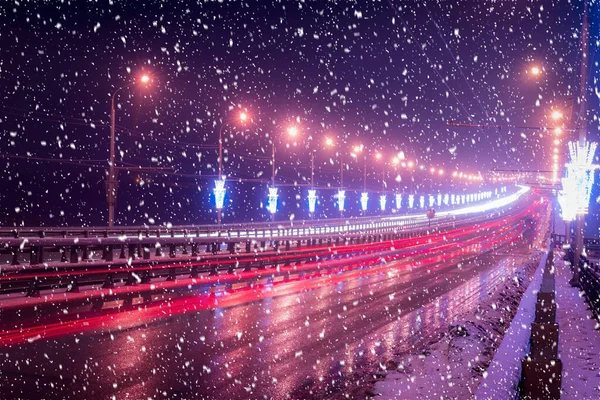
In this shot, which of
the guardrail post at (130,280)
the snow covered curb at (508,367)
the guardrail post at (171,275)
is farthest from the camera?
Result: the guardrail post at (171,275)

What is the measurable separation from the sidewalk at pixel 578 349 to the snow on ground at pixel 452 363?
4.41 feet

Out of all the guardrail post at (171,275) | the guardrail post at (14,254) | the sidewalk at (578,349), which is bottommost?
the guardrail post at (171,275)

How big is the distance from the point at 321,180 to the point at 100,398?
91672 mm

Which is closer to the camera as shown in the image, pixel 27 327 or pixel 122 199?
pixel 27 327

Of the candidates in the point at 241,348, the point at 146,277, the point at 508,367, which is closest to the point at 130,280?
the point at 146,277

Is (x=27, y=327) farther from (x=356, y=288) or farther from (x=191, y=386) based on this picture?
(x=356, y=288)

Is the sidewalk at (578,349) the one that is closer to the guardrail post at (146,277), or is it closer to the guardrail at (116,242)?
the guardrail post at (146,277)

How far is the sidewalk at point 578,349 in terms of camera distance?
327 inches

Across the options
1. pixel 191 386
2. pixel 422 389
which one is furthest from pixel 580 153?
pixel 191 386

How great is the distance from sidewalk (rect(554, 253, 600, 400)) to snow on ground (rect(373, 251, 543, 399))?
1.34m

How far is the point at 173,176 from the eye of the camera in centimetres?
6750

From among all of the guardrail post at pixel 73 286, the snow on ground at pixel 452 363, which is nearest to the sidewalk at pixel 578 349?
the snow on ground at pixel 452 363

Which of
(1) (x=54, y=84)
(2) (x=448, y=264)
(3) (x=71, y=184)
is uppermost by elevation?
(1) (x=54, y=84)

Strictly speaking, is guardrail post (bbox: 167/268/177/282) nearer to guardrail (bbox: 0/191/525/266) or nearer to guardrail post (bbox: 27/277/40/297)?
guardrail (bbox: 0/191/525/266)
